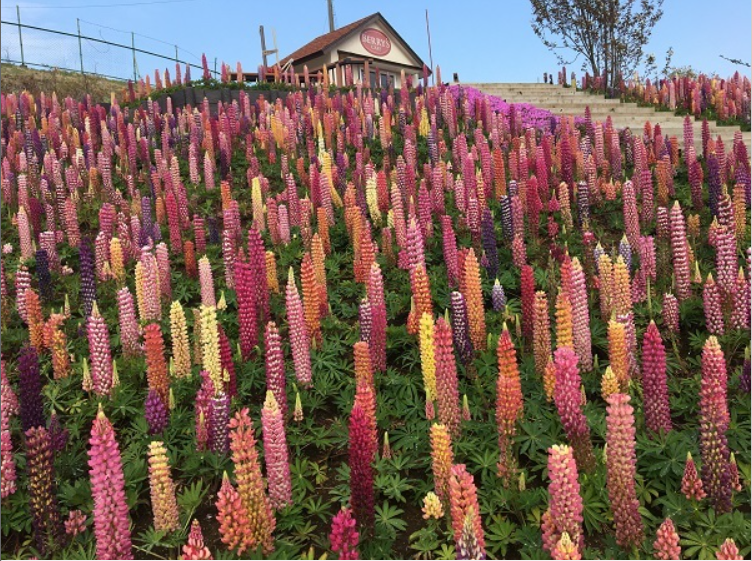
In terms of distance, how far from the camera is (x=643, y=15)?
79.3 ft

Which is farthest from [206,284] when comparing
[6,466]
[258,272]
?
[6,466]

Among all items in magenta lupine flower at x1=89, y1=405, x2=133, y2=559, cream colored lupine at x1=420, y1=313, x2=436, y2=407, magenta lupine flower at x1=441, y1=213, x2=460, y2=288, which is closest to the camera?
magenta lupine flower at x1=89, y1=405, x2=133, y2=559

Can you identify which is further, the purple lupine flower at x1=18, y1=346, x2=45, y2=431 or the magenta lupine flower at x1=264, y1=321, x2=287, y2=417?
the magenta lupine flower at x1=264, y1=321, x2=287, y2=417

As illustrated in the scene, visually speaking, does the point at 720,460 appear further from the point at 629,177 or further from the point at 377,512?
the point at 629,177

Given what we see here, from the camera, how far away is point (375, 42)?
46906 millimetres

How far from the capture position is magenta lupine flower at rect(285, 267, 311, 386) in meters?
5.15

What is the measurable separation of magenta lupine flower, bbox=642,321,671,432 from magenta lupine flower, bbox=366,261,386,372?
6.96 ft

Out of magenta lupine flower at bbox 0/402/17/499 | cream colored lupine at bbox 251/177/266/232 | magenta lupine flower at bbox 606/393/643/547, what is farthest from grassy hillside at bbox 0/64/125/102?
magenta lupine flower at bbox 606/393/643/547

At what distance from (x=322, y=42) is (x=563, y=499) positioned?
4566 cm

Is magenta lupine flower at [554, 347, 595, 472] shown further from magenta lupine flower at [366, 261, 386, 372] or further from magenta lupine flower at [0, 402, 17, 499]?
magenta lupine flower at [0, 402, 17, 499]

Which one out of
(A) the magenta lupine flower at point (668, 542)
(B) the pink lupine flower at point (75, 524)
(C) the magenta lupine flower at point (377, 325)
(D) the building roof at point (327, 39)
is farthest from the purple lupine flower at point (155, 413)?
(D) the building roof at point (327, 39)

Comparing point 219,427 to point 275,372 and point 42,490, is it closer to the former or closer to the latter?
point 275,372

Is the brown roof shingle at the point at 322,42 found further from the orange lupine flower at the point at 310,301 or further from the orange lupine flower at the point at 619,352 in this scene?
the orange lupine flower at the point at 619,352

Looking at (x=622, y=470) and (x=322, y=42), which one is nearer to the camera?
(x=622, y=470)
